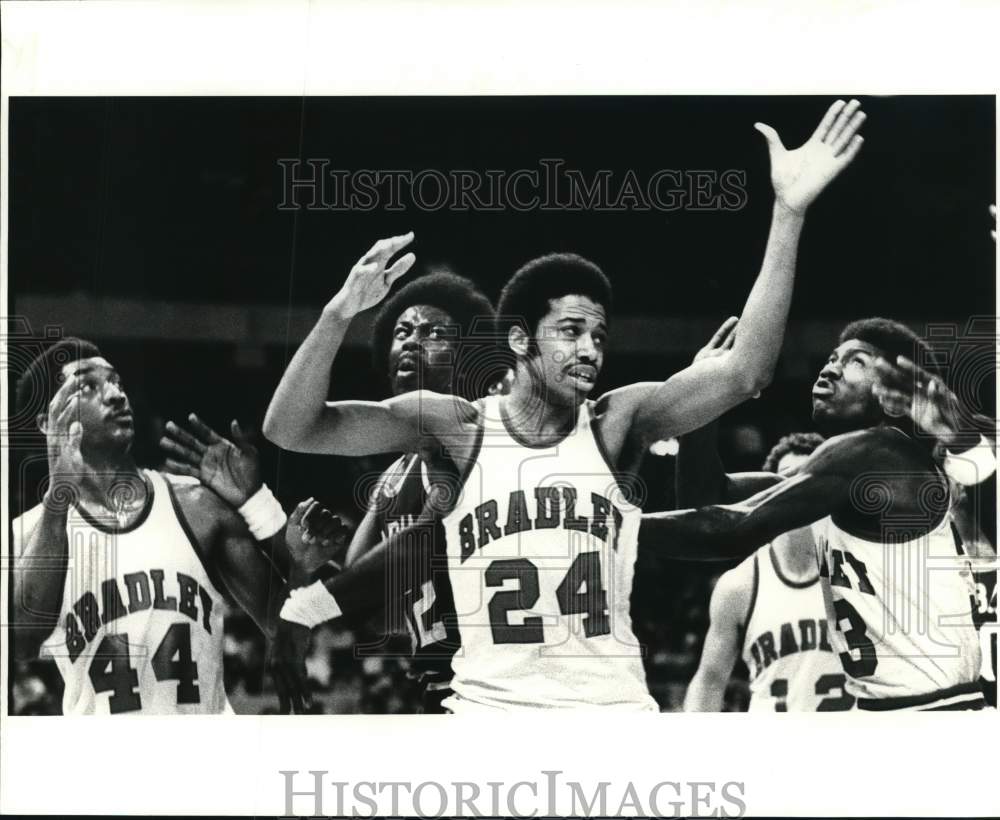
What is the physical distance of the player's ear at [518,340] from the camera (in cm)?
377

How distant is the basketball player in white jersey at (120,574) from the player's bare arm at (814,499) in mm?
1073

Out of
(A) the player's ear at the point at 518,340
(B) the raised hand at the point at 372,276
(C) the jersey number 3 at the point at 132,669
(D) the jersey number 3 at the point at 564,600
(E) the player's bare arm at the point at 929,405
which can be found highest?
(B) the raised hand at the point at 372,276

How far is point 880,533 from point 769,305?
0.68 meters

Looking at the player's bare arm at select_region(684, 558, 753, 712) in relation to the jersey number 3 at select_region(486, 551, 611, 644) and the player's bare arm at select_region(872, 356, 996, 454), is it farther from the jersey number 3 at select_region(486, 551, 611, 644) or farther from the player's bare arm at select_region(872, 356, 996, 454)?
the player's bare arm at select_region(872, 356, 996, 454)

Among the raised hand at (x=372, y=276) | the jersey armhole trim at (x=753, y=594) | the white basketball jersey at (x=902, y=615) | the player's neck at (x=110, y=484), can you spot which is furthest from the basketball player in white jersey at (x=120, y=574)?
the white basketball jersey at (x=902, y=615)

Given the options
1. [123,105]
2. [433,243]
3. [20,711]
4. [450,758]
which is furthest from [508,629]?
[123,105]

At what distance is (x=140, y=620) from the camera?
12.4ft

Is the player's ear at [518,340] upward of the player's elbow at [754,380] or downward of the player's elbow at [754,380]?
upward

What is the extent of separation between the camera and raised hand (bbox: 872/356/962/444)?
3.77 metres

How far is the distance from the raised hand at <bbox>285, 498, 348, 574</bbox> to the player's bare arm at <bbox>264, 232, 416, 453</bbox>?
6.4 inches

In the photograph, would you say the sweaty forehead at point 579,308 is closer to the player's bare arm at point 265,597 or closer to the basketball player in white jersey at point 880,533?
the basketball player in white jersey at point 880,533

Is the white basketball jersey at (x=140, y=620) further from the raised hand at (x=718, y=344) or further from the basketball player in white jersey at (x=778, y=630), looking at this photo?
the raised hand at (x=718, y=344)

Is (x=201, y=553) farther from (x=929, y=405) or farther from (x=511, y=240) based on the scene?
(x=929, y=405)
